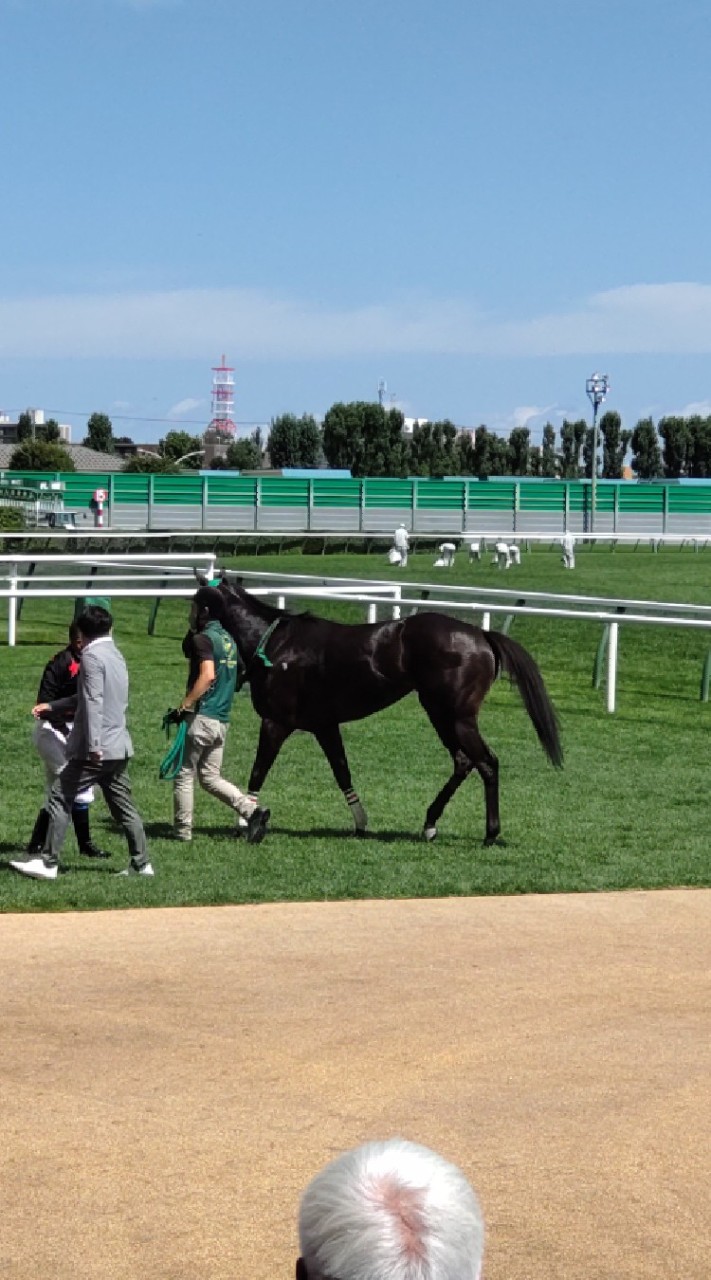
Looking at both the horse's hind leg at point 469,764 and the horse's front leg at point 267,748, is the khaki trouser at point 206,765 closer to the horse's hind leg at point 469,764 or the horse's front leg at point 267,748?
the horse's front leg at point 267,748

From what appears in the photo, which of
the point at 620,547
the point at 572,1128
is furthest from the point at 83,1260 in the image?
the point at 620,547

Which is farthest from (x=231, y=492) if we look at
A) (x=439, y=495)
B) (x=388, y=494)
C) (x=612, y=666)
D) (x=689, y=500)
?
(x=612, y=666)

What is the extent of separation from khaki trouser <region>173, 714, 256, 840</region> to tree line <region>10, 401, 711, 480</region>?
85561 mm

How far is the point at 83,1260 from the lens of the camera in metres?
4.48

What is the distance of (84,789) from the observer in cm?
897

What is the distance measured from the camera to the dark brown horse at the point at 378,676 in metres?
10.5

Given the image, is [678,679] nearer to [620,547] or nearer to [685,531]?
[620,547]

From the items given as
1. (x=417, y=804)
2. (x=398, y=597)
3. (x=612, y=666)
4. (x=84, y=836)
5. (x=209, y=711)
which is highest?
(x=398, y=597)

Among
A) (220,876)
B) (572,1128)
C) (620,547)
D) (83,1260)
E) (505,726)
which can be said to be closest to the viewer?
(83,1260)

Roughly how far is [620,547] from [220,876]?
131 feet

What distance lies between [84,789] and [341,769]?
2176 millimetres

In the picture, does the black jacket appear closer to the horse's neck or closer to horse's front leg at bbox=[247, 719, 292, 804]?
the horse's neck

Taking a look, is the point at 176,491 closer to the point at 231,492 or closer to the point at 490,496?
the point at 231,492

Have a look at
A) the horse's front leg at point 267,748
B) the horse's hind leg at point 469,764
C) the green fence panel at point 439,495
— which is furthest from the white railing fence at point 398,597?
the green fence panel at point 439,495
